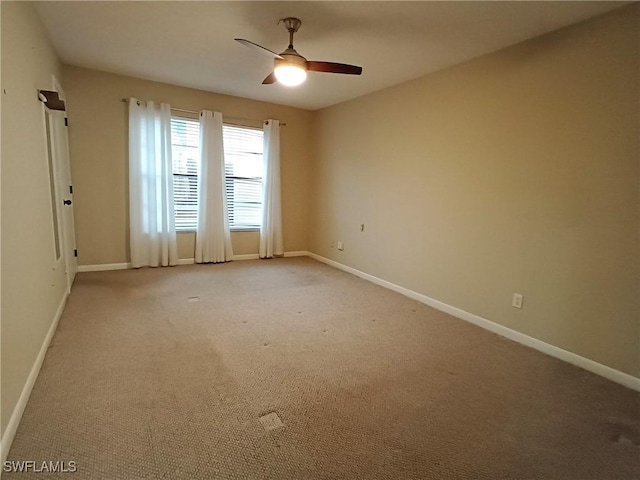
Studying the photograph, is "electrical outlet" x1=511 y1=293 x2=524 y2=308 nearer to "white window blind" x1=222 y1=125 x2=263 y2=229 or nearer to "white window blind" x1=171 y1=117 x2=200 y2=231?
"white window blind" x1=222 y1=125 x2=263 y2=229

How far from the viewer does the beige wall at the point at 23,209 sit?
5.37 feet

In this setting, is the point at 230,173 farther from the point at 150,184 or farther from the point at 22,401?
the point at 22,401

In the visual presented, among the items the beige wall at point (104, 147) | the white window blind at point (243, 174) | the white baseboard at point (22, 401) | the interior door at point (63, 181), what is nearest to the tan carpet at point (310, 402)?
the white baseboard at point (22, 401)

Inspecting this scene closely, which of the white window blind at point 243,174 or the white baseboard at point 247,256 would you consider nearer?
the white window blind at point 243,174

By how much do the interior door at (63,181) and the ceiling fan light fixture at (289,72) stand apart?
1977 millimetres

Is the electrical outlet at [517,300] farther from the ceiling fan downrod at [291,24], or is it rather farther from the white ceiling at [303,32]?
the ceiling fan downrod at [291,24]

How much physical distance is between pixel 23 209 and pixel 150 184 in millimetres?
2651

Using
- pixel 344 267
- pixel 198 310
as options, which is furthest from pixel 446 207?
pixel 198 310

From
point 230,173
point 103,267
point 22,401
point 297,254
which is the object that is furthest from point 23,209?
point 297,254

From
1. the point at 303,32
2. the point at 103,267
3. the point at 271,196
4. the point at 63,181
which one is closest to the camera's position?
the point at 303,32

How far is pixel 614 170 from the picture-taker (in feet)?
7.39

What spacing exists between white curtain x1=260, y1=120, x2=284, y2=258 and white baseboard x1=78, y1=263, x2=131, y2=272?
1.95 metres

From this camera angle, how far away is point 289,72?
2586 mm

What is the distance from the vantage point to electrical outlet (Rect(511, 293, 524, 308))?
2.84m
